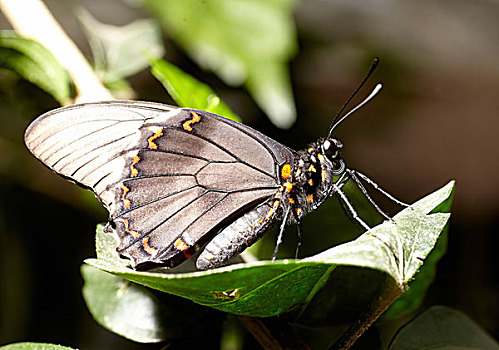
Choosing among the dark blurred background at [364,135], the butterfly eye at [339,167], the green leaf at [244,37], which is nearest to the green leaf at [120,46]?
the green leaf at [244,37]

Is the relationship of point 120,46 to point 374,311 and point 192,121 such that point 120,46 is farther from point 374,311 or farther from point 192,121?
point 374,311

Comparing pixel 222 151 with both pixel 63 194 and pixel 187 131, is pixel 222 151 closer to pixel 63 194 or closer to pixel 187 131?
pixel 187 131

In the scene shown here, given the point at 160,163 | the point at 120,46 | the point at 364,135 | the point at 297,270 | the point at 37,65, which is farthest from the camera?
the point at 364,135

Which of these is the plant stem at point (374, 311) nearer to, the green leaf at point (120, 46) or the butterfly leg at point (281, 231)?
the butterfly leg at point (281, 231)

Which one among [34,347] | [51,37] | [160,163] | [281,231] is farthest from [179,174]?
[51,37]

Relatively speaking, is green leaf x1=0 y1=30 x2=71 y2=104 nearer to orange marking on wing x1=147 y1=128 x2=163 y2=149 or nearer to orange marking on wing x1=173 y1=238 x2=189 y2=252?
orange marking on wing x1=147 y1=128 x2=163 y2=149

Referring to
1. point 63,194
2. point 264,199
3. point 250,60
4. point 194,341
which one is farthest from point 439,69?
point 194,341
